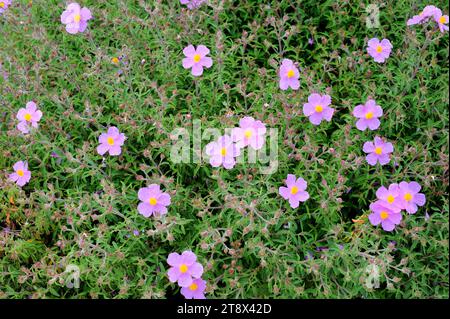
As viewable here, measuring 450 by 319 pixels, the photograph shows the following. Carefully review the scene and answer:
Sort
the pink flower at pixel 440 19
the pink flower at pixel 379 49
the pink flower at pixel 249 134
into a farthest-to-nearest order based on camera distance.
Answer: the pink flower at pixel 379 49 → the pink flower at pixel 440 19 → the pink flower at pixel 249 134

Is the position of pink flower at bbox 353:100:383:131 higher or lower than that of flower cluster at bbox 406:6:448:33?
lower

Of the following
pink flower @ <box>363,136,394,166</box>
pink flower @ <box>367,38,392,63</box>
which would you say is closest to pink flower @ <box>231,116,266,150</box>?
pink flower @ <box>363,136,394,166</box>

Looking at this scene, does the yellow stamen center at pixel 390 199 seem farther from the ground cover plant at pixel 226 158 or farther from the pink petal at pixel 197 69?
the pink petal at pixel 197 69

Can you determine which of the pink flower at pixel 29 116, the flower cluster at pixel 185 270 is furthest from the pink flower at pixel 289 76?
the pink flower at pixel 29 116

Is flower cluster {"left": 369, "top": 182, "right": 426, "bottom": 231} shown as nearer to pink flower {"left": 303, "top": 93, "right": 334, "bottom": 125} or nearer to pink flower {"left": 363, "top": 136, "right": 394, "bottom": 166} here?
pink flower {"left": 363, "top": 136, "right": 394, "bottom": 166}

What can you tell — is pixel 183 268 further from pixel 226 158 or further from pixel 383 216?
pixel 383 216
